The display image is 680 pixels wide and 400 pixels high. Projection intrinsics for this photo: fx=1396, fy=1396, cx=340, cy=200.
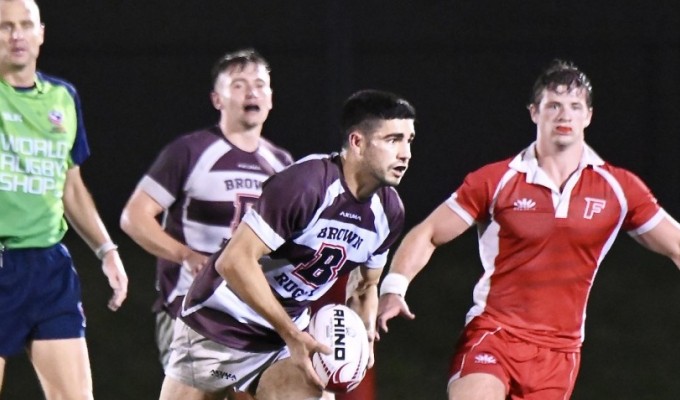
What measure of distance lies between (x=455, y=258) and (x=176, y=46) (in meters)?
3.85

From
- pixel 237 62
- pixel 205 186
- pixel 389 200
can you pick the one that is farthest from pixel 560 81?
pixel 205 186

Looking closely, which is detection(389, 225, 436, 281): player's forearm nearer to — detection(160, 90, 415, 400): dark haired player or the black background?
detection(160, 90, 415, 400): dark haired player

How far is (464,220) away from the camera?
5086mm

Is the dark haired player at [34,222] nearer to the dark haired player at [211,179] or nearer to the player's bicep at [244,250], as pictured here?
the player's bicep at [244,250]

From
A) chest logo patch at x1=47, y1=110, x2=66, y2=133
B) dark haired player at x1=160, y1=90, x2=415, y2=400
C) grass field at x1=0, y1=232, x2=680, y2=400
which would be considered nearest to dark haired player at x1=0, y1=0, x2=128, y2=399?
chest logo patch at x1=47, y1=110, x2=66, y2=133

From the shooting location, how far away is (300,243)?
466 cm

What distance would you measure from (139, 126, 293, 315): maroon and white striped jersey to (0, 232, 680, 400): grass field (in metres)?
1.79

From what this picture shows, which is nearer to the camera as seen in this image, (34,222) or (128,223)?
(34,222)

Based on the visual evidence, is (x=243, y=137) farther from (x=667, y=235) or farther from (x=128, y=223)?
(x=667, y=235)

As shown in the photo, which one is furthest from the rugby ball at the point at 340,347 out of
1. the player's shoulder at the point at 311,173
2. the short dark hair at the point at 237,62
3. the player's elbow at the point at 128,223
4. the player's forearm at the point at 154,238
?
the short dark hair at the point at 237,62

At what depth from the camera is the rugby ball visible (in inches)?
181

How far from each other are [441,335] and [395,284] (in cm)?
358

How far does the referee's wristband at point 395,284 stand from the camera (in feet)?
15.9

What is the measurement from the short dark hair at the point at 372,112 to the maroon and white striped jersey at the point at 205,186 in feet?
2.76
